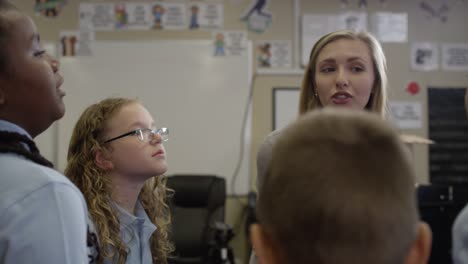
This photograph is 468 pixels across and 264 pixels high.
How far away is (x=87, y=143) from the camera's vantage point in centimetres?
158

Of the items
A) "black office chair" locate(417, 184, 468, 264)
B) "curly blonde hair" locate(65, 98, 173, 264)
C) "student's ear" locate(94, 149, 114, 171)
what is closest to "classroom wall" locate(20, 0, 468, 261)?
"black office chair" locate(417, 184, 468, 264)

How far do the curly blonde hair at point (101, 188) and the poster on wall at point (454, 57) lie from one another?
10.6 ft

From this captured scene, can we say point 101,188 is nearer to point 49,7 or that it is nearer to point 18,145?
point 18,145

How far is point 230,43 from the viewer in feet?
12.7

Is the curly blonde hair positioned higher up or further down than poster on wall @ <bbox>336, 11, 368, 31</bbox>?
further down

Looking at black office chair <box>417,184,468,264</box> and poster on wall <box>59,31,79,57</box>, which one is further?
poster on wall <box>59,31,79,57</box>

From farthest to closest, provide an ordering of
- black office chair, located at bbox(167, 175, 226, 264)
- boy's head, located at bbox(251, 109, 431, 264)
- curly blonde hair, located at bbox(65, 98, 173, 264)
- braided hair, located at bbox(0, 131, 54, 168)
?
black office chair, located at bbox(167, 175, 226, 264) → curly blonde hair, located at bbox(65, 98, 173, 264) → braided hair, located at bbox(0, 131, 54, 168) → boy's head, located at bbox(251, 109, 431, 264)

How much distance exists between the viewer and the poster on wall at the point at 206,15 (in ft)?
12.9

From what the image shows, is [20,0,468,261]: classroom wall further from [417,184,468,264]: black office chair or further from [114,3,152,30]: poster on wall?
[417,184,468,264]: black office chair

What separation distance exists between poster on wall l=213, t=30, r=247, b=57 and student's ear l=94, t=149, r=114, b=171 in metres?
2.44

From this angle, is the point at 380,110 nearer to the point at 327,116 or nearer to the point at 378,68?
the point at 378,68

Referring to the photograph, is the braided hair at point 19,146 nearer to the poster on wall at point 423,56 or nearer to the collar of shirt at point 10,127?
the collar of shirt at point 10,127

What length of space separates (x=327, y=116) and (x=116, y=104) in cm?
122

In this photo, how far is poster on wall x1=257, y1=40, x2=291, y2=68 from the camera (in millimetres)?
3896
